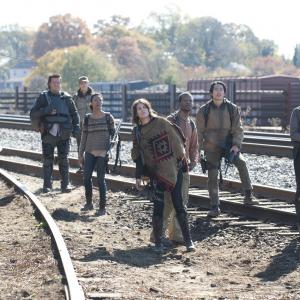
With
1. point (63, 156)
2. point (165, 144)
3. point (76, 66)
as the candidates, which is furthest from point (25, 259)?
point (76, 66)

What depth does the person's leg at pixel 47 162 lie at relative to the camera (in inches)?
584

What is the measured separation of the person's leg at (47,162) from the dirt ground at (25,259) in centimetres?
133

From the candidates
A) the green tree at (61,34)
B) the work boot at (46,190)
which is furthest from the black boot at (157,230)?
the green tree at (61,34)

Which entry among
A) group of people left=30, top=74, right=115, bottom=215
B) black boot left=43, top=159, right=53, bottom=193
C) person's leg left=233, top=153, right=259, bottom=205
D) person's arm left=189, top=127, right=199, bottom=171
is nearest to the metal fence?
black boot left=43, top=159, right=53, bottom=193

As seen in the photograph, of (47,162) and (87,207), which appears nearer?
(87,207)

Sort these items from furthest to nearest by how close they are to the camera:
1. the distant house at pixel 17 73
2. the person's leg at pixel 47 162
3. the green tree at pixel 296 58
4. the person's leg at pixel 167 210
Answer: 1. the distant house at pixel 17 73
2. the green tree at pixel 296 58
3. the person's leg at pixel 47 162
4. the person's leg at pixel 167 210

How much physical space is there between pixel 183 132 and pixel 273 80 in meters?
38.3

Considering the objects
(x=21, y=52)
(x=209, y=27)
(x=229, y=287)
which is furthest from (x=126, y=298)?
(x=21, y=52)

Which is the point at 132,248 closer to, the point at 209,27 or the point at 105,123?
the point at 105,123

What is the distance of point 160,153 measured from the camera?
9625 mm

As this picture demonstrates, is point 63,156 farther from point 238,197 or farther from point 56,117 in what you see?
point 238,197

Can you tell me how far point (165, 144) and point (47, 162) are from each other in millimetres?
5682

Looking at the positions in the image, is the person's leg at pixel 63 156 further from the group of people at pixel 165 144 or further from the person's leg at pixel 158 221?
the person's leg at pixel 158 221

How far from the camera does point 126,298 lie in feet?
24.0
